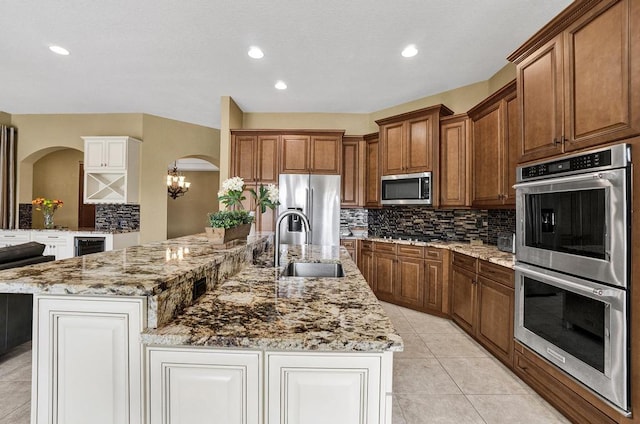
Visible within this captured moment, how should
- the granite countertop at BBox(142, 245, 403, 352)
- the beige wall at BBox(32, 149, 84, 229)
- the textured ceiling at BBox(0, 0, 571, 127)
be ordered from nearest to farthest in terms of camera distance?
1. the granite countertop at BBox(142, 245, 403, 352)
2. the textured ceiling at BBox(0, 0, 571, 127)
3. the beige wall at BBox(32, 149, 84, 229)

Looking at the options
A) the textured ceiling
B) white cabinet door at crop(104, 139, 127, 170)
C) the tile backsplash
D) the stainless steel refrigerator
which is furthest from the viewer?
white cabinet door at crop(104, 139, 127, 170)

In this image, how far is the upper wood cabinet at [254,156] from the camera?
15.0ft

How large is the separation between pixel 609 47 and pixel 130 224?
243 inches

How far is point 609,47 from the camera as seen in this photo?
61.4 inches

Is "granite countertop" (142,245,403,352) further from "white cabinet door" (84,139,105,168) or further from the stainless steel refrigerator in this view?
"white cabinet door" (84,139,105,168)

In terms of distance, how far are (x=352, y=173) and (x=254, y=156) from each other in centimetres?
151

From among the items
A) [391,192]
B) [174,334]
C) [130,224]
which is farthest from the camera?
[130,224]

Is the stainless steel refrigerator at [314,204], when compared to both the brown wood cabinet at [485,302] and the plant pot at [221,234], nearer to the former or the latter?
the brown wood cabinet at [485,302]

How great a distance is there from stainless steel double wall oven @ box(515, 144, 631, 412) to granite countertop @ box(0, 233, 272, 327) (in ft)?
6.33

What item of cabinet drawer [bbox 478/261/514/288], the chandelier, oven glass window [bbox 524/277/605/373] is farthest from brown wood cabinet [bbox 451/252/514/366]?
the chandelier

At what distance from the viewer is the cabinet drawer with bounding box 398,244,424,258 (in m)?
3.71

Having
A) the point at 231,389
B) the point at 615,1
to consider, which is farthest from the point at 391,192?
the point at 231,389

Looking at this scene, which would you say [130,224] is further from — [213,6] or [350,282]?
[350,282]

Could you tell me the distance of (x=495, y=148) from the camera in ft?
9.96
